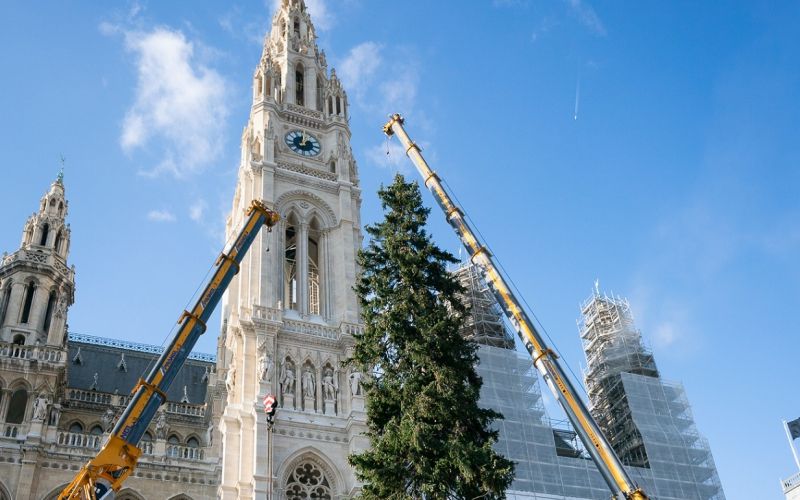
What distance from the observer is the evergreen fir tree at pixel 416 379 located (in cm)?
2075

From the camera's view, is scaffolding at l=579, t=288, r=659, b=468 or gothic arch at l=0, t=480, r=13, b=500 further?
scaffolding at l=579, t=288, r=659, b=468

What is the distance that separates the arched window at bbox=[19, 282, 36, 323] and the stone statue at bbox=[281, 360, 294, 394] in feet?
45.6

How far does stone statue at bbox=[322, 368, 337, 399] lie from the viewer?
38.0m

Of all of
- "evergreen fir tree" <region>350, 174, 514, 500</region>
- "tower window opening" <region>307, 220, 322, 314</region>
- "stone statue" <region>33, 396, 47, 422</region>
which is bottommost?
"evergreen fir tree" <region>350, 174, 514, 500</region>

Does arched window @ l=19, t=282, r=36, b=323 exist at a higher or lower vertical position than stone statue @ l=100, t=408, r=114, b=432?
higher

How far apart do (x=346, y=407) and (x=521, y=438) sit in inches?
423

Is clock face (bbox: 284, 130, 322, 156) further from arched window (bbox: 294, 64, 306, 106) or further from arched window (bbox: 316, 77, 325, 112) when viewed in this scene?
arched window (bbox: 294, 64, 306, 106)

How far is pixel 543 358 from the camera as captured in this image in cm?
2534

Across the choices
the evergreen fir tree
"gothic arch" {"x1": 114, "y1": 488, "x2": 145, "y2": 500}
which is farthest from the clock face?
the evergreen fir tree

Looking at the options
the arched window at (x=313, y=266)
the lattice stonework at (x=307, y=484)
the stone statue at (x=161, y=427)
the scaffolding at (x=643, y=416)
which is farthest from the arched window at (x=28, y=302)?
the scaffolding at (x=643, y=416)

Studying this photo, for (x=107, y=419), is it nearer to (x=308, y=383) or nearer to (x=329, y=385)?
(x=308, y=383)

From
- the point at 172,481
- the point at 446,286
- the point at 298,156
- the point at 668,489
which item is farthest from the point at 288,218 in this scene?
the point at 668,489

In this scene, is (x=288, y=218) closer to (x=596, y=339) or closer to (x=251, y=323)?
(x=251, y=323)

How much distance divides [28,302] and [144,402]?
20.1m
